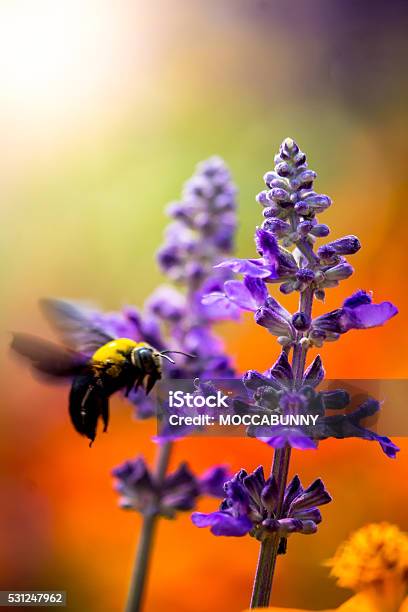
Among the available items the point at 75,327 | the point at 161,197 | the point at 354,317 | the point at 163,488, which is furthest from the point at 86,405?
the point at 161,197

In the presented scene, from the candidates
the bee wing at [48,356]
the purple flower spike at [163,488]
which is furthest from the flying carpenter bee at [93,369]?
the purple flower spike at [163,488]

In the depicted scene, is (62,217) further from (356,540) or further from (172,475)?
(356,540)

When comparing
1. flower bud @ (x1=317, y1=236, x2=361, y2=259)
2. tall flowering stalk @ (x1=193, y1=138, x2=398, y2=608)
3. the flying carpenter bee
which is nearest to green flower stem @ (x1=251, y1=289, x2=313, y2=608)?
tall flowering stalk @ (x1=193, y1=138, x2=398, y2=608)

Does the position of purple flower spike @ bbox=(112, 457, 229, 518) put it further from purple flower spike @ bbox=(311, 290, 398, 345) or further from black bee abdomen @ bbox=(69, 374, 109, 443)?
purple flower spike @ bbox=(311, 290, 398, 345)

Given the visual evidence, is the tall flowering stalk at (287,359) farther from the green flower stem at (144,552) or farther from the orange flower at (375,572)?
the green flower stem at (144,552)

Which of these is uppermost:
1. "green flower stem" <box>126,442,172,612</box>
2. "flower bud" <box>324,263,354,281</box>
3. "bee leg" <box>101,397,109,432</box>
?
"flower bud" <box>324,263,354,281</box>

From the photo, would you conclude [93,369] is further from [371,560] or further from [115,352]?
[371,560]

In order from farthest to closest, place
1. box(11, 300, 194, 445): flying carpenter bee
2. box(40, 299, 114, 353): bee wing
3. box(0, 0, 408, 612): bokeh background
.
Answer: box(0, 0, 408, 612): bokeh background → box(40, 299, 114, 353): bee wing → box(11, 300, 194, 445): flying carpenter bee
